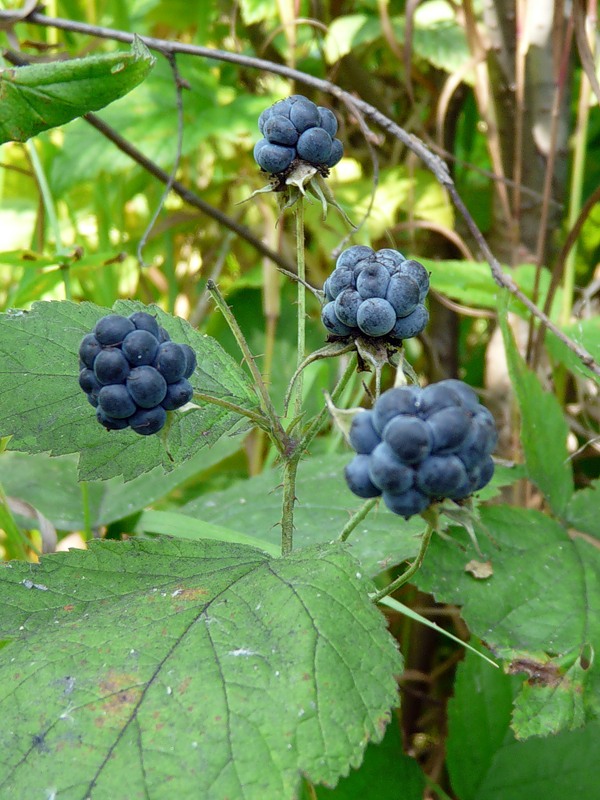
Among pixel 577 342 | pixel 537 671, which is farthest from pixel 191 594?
Answer: pixel 577 342

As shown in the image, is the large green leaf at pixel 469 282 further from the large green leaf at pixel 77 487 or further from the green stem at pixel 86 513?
the green stem at pixel 86 513

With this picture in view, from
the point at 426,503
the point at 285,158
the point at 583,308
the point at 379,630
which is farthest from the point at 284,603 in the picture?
the point at 583,308

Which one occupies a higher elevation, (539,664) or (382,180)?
(382,180)

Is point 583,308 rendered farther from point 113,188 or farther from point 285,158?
point 113,188

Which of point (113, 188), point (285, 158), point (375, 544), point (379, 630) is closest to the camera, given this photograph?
point (379, 630)

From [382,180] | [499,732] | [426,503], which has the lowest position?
[499,732]

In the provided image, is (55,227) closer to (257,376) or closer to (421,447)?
(257,376)
